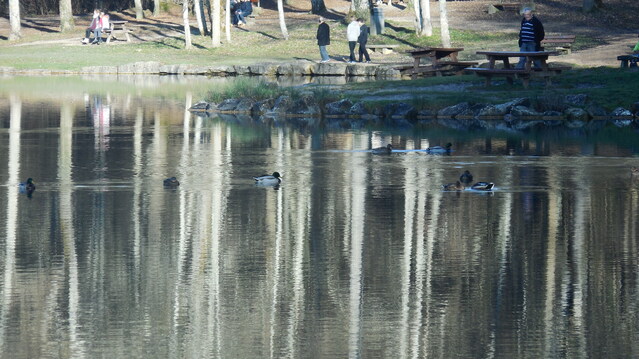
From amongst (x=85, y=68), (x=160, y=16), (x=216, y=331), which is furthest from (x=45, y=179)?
(x=160, y=16)

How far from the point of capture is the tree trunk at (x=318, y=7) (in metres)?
61.6

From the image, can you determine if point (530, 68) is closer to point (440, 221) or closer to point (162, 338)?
point (440, 221)

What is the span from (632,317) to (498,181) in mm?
8266

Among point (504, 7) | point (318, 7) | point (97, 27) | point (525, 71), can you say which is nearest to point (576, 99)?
point (525, 71)

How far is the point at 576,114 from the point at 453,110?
2.79 meters

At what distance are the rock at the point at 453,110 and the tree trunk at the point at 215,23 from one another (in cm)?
2176

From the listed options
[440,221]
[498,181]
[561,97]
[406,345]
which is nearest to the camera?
[406,345]

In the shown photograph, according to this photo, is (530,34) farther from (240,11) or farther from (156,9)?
(156,9)

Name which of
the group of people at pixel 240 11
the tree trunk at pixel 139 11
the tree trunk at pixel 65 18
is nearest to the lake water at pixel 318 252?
the group of people at pixel 240 11

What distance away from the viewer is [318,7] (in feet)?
203

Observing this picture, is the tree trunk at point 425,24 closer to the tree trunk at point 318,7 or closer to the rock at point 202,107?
the tree trunk at point 318,7

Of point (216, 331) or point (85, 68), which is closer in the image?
point (216, 331)

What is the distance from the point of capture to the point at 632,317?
10844 mm

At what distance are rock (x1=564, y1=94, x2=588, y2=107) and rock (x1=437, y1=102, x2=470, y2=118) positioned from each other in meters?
2.27
